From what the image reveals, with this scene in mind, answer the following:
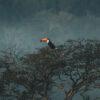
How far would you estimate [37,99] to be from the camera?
24.4 metres

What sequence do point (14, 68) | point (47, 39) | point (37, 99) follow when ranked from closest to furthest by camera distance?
point (47, 39), point (14, 68), point (37, 99)

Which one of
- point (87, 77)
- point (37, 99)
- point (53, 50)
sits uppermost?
point (53, 50)

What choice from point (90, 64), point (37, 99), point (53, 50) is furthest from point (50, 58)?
point (37, 99)

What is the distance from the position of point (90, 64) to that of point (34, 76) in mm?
6471

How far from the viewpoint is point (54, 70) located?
22.6m

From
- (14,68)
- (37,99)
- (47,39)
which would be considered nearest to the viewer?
(47,39)

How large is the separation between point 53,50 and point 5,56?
5.53 meters

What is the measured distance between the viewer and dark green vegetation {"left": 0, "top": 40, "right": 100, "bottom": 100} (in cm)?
2161

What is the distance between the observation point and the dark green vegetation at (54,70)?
2161 cm

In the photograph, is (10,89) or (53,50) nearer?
(53,50)

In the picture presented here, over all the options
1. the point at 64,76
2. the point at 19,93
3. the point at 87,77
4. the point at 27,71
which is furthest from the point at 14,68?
the point at 87,77

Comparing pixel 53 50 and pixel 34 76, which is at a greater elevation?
pixel 53 50

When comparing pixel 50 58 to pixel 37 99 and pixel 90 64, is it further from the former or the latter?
pixel 37 99

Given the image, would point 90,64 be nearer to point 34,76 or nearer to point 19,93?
point 34,76
